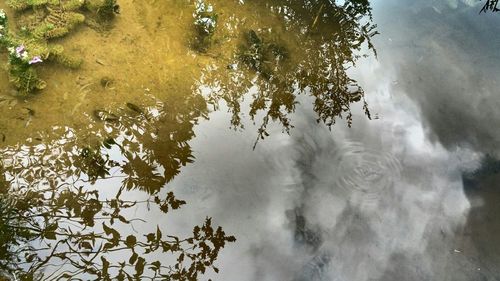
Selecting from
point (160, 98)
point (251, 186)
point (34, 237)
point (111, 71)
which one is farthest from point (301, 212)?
point (111, 71)

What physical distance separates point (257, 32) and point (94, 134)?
216cm

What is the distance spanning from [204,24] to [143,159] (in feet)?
6.14

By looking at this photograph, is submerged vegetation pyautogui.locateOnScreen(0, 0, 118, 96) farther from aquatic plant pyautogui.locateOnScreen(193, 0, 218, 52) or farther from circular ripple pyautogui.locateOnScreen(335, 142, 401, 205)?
circular ripple pyautogui.locateOnScreen(335, 142, 401, 205)

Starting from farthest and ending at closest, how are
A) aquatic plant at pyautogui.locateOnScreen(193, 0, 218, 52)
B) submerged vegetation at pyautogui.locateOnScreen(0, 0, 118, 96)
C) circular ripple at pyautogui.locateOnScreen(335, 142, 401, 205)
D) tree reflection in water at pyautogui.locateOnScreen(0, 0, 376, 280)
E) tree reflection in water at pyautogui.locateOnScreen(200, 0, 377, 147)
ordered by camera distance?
aquatic plant at pyautogui.locateOnScreen(193, 0, 218, 52)
tree reflection in water at pyautogui.locateOnScreen(200, 0, 377, 147)
submerged vegetation at pyautogui.locateOnScreen(0, 0, 118, 96)
circular ripple at pyautogui.locateOnScreen(335, 142, 401, 205)
tree reflection in water at pyautogui.locateOnScreen(0, 0, 376, 280)

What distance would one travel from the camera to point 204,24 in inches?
189

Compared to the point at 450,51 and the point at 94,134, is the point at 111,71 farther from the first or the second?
the point at 450,51

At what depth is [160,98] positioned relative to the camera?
164 inches

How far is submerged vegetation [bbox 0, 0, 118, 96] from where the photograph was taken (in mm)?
4059

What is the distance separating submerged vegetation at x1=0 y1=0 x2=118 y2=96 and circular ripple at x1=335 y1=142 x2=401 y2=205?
2.89 meters

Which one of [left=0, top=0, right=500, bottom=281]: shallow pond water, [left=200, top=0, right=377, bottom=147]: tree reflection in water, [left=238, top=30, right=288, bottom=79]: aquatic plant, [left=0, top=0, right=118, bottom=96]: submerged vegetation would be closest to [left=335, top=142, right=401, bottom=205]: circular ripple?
[left=0, top=0, right=500, bottom=281]: shallow pond water

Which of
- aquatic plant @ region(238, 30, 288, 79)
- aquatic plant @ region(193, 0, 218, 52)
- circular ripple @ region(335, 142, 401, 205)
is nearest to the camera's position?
circular ripple @ region(335, 142, 401, 205)

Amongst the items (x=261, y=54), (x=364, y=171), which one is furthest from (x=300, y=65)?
(x=364, y=171)

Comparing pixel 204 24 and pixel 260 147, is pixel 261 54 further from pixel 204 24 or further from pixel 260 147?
pixel 260 147

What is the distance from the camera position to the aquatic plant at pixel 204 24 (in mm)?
4652
